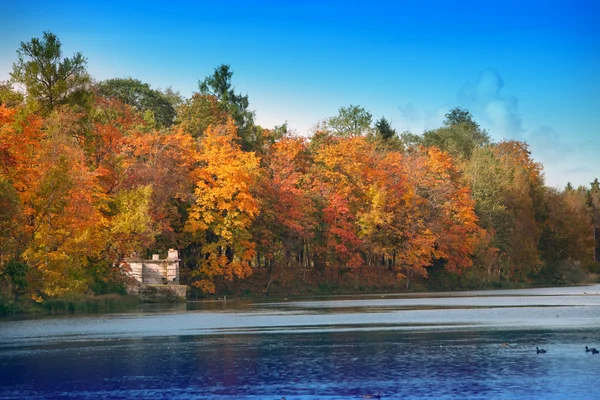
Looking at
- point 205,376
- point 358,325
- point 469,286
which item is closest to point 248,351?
point 205,376

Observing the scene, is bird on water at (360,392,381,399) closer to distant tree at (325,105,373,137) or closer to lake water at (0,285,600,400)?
lake water at (0,285,600,400)

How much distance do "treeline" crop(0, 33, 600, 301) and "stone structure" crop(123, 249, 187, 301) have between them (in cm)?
179

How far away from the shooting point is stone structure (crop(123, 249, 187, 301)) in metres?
77.7

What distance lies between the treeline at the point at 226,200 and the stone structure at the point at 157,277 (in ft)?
5.87

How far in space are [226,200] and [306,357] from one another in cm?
5805

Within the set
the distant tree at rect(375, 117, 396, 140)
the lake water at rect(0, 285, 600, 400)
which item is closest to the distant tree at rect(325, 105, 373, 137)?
the distant tree at rect(375, 117, 396, 140)

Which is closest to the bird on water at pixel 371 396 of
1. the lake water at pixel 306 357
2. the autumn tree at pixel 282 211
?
the lake water at pixel 306 357

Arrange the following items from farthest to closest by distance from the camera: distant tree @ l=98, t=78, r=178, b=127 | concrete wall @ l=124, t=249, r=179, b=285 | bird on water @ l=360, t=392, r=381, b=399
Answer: distant tree @ l=98, t=78, r=178, b=127 → concrete wall @ l=124, t=249, r=179, b=285 → bird on water @ l=360, t=392, r=381, b=399

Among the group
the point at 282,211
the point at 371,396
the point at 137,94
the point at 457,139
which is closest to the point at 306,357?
the point at 371,396

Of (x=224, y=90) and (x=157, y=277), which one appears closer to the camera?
(x=157, y=277)

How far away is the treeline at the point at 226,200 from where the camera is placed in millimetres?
65875

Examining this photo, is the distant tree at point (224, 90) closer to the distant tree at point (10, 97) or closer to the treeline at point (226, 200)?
the treeline at point (226, 200)

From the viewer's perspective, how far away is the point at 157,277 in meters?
79.1

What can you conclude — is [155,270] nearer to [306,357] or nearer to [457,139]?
[306,357]
